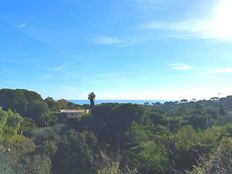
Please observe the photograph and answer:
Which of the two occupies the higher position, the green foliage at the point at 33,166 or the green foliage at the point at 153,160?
the green foliage at the point at 33,166

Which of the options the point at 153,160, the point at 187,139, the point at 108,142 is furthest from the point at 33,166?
the point at 108,142

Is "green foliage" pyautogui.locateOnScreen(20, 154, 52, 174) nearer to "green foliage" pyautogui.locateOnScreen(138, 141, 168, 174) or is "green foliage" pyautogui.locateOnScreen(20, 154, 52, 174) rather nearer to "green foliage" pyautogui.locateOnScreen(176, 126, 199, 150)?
"green foliage" pyautogui.locateOnScreen(138, 141, 168, 174)

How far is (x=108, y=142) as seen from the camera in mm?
34562

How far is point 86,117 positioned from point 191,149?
19.0 metres

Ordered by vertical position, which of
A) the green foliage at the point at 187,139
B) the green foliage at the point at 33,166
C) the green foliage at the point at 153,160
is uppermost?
the green foliage at the point at 187,139

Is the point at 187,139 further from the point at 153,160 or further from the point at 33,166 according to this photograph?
the point at 33,166

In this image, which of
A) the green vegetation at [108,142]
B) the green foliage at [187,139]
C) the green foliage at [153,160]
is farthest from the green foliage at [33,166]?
the green foliage at [187,139]

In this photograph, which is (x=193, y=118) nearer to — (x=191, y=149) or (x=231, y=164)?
(x=191, y=149)

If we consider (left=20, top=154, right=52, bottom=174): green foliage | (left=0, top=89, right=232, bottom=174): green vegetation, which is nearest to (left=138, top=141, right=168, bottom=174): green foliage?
(left=0, top=89, right=232, bottom=174): green vegetation

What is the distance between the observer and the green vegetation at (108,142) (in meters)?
14.6

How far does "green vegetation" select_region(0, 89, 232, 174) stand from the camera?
14553mm

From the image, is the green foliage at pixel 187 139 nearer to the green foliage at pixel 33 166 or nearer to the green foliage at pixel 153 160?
the green foliage at pixel 153 160

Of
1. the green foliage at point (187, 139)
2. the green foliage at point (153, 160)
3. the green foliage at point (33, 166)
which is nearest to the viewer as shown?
the green foliage at point (33, 166)

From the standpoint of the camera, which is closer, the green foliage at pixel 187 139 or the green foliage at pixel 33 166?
the green foliage at pixel 33 166
